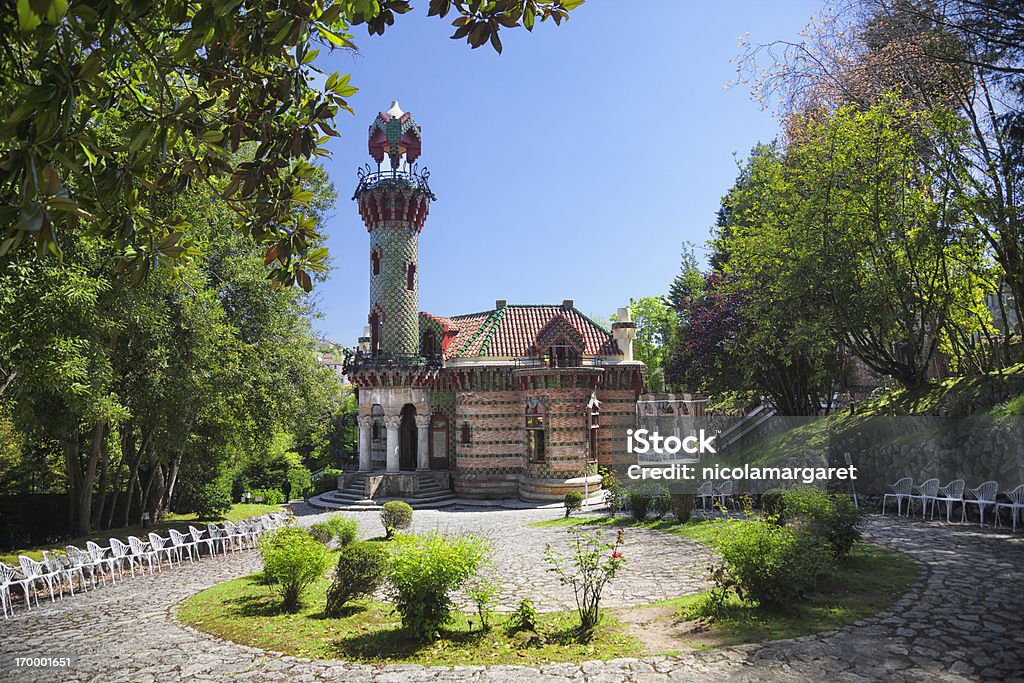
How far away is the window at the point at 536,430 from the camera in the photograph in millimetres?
27141

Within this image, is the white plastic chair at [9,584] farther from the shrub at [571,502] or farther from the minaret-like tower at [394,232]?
the minaret-like tower at [394,232]

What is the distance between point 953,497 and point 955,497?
0.13 ft

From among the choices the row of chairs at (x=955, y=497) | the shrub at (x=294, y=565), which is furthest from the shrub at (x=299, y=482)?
the row of chairs at (x=955, y=497)

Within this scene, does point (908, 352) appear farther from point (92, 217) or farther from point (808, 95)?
point (92, 217)

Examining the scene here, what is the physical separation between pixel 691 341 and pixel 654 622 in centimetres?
2019

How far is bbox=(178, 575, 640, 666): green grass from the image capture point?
24.5 ft

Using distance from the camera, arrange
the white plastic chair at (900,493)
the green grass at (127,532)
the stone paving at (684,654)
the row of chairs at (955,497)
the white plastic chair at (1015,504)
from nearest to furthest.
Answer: the stone paving at (684,654), the white plastic chair at (1015,504), the row of chairs at (955,497), the green grass at (127,532), the white plastic chair at (900,493)

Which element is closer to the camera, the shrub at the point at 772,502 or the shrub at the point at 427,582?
the shrub at the point at 427,582

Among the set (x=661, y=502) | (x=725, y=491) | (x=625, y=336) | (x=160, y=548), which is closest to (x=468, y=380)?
(x=625, y=336)

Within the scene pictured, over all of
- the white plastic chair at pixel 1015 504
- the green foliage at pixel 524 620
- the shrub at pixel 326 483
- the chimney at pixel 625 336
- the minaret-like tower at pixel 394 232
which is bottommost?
the shrub at pixel 326 483

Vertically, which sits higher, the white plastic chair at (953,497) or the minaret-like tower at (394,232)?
the minaret-like tower at (394,232)

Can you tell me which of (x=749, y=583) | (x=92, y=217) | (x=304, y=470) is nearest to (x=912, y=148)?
(x=749, y=583)

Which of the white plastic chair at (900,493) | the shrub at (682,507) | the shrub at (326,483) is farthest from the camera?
the shrub at (326,483)

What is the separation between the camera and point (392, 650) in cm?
782
